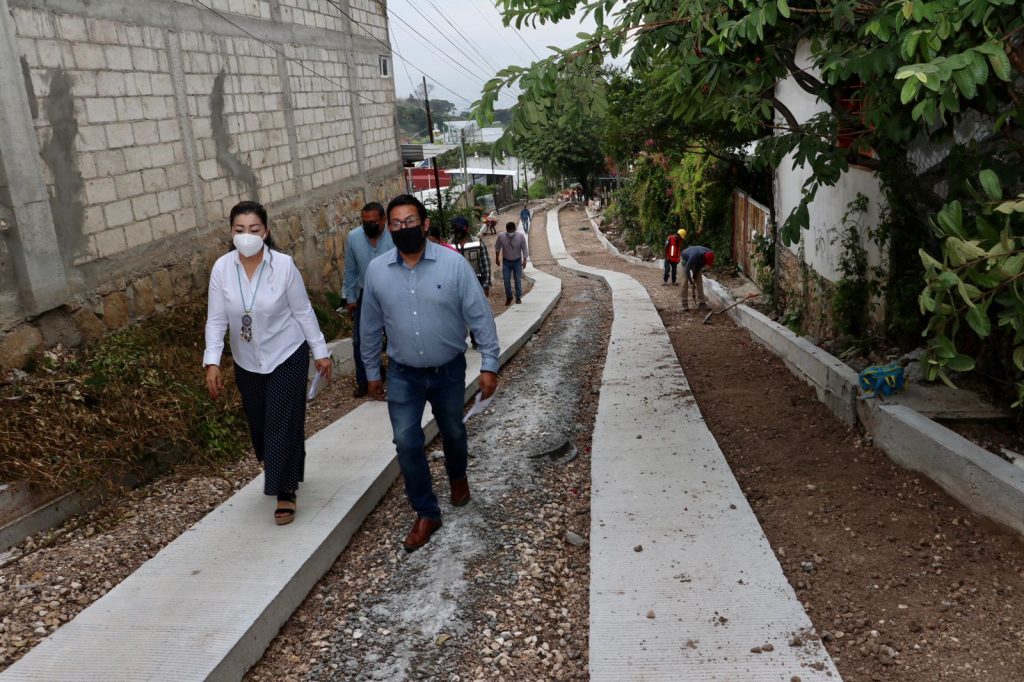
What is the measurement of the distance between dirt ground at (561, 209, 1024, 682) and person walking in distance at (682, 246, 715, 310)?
7.35 m

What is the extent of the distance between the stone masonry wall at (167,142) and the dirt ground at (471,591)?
9.03 ft

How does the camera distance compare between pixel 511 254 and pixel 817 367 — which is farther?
pixel 511 254

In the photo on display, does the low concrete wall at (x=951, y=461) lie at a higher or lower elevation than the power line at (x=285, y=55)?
lower

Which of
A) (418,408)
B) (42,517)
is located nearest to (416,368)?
(418,408)

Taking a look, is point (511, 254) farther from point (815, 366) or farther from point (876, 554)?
point (876, 554)

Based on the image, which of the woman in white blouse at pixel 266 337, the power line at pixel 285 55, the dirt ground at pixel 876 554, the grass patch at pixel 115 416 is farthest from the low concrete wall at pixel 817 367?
the power line at pixel 285 55

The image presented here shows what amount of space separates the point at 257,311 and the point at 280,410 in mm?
513

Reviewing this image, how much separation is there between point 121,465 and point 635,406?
3709 millimetres

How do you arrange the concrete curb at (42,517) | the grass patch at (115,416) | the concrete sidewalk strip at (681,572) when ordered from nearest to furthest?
the concrete sidewalk strip at (681,572)
the concrete curb at (42,517)
the grass patch at (115,416)

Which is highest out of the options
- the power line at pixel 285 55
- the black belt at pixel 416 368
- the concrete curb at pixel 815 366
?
the power line at pixel 285 55

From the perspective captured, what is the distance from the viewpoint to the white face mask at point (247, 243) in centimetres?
393

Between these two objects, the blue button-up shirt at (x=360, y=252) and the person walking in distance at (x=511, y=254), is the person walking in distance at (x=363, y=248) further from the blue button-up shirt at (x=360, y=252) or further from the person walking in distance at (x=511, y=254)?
the person walking in distance at (x=511, y=254)

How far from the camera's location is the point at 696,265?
13352mm

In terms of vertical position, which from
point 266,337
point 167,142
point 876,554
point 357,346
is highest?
point 167,142
